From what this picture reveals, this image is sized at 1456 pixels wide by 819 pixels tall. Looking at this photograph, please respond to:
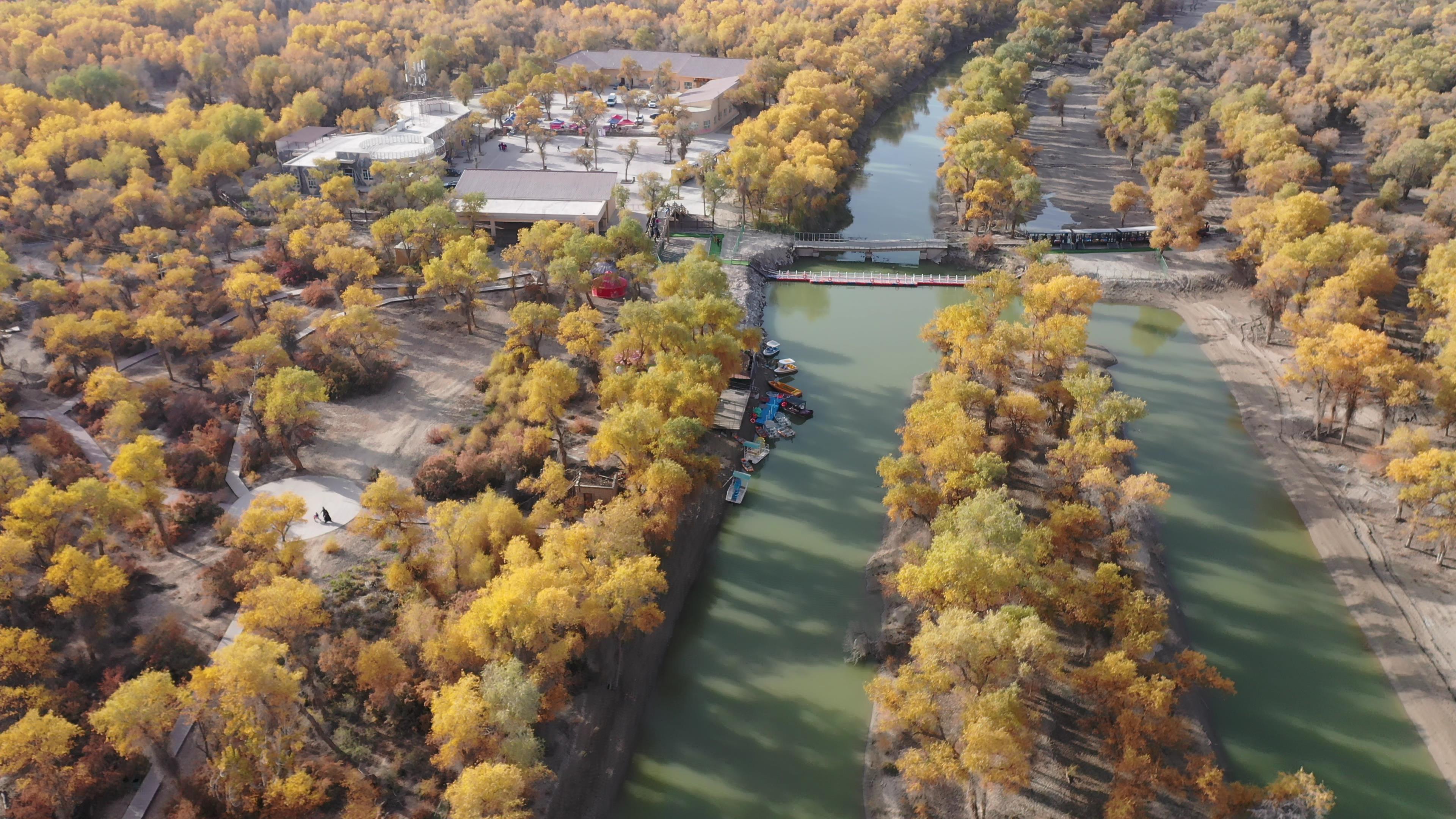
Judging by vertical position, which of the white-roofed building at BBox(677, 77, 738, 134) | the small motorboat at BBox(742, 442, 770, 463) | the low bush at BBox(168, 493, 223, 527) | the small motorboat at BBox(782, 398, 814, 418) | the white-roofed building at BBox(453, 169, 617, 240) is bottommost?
the low bush at BBox(168, 493, 223, 527)

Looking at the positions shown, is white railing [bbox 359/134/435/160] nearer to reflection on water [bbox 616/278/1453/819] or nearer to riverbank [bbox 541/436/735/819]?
reflection on water [bbox 616/278/1453/819]

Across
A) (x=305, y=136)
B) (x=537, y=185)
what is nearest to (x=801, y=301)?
(x=537, y=185)

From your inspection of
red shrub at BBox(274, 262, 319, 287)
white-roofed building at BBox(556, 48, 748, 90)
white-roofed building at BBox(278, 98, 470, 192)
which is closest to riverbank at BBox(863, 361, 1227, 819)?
red shrub at BBox(274, 262, 319, 287)

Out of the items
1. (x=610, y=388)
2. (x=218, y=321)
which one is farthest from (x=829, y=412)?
(x=218, y=321)

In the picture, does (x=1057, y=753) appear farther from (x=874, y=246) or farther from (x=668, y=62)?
(x=668, y=62)

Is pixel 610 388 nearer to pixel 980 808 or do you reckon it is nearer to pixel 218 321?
pixel 980 808

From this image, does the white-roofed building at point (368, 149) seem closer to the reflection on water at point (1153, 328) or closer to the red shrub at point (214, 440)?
the red shrub at point (214, 440)
